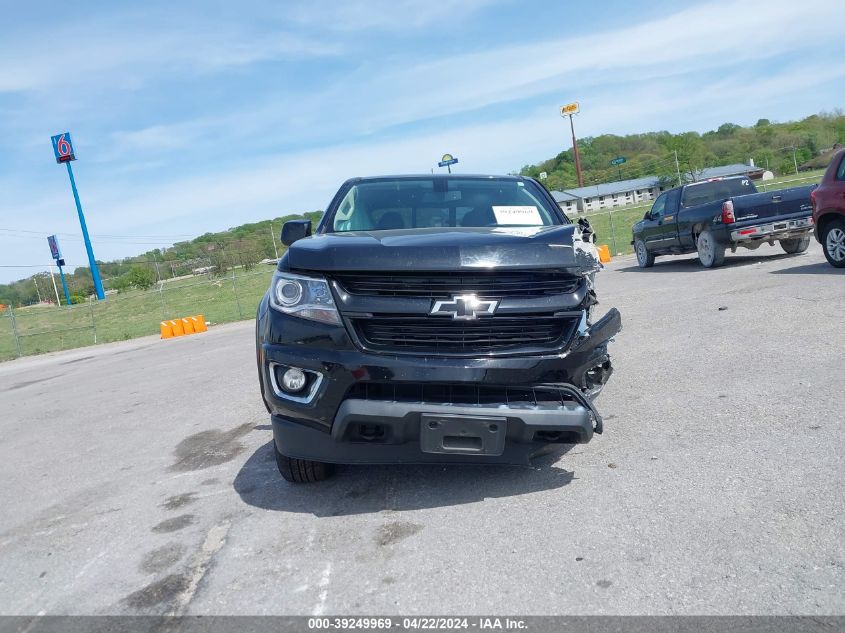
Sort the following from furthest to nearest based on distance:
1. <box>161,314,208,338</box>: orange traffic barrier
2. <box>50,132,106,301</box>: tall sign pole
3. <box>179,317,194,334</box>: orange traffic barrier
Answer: <box>50,132,106,301</box>: tall sign pole, <box>179,317,194,334</box>: orange traffic barrier, <box>161,314,208,338</box>: orange traffic barrier

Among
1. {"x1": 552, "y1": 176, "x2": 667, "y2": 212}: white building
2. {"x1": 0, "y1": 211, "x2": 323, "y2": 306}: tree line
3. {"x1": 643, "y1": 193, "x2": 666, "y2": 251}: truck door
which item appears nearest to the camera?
{"x1": 643, "y1": 193, "x2": 666, "y2": 251}: truck door

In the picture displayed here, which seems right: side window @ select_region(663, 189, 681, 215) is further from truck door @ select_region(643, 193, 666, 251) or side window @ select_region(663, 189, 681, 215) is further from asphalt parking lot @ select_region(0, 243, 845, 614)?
asphalt parking lot @ select_region(0, 243, 845, 614)

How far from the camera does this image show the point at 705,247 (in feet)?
45.4

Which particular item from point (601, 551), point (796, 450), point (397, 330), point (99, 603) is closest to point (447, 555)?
point (601, 551)

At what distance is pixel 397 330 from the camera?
11.9 ft

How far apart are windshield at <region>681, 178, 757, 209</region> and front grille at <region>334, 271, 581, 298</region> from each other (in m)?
12.4

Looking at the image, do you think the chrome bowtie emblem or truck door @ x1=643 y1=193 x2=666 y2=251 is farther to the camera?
truck door @ x1=643 y1=193 x2=666 y2=251

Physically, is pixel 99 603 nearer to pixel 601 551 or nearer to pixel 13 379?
pixel 601 551

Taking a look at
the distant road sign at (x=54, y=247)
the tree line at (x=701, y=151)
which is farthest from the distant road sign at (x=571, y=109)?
the distant road sign at (x=54, y=247)

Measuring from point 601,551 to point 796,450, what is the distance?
61.1 inches

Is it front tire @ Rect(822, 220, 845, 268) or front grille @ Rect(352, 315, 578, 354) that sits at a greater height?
front grille @ Rect(352, 315, 578, 354)

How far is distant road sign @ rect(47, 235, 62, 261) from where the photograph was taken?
3127 inches

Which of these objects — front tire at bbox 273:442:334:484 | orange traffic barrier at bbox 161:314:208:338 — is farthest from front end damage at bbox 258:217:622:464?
orange traffic barrier at bbox 161:314:208:338

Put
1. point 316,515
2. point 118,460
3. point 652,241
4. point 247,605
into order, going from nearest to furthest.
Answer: point 247,605
point 316,515
point 118,460
point 652,241
